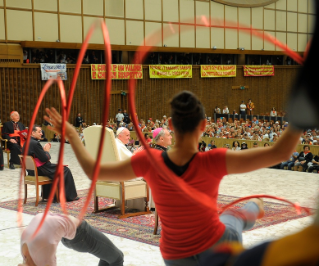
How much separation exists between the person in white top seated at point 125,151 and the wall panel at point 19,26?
1431 centimetres

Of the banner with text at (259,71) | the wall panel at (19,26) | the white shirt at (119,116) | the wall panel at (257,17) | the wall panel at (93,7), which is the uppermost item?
the wall panel at (257,17)

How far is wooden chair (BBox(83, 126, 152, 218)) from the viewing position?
665 centimetres

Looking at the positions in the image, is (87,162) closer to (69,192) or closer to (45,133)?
(69,192)

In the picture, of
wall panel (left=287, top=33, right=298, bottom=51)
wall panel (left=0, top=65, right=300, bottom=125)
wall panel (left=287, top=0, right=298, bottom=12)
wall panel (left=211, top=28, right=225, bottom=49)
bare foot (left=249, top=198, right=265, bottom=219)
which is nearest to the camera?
bare foot (left=249, top=198, right=265, bottom=219)

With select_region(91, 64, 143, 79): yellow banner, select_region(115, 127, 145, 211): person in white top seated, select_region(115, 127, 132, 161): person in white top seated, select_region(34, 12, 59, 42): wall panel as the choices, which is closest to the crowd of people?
select_region(91, 64, 143, 79): yellow banner

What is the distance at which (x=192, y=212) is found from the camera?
5.54 ft

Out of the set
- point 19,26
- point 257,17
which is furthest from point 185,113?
point 257,17

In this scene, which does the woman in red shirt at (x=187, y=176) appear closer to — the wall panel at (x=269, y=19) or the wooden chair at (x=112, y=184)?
the wooden chair at (x=112, y=184)

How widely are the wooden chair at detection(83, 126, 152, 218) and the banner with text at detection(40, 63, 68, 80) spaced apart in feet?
46.8

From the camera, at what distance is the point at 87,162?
1.76 metres

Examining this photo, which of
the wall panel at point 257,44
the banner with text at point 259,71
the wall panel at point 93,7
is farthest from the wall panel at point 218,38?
the wall panel at point 93,7

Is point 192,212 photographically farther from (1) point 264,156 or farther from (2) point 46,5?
(2) point 46,5

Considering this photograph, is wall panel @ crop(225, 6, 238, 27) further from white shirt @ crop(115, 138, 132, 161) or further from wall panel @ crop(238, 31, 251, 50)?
white shirt @ crop(115, 138, 132, 161)

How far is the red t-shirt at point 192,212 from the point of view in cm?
167
